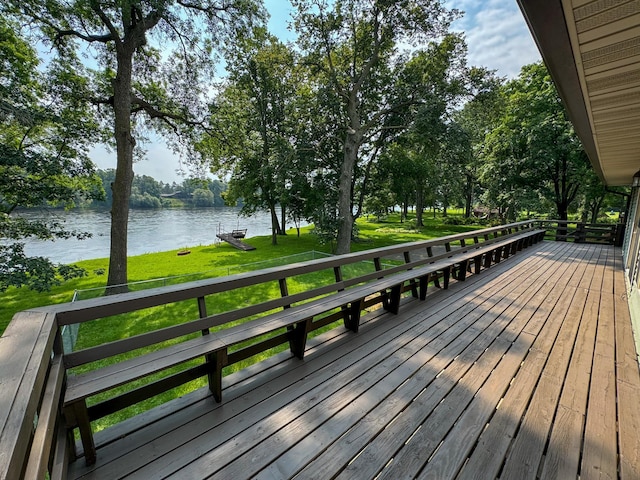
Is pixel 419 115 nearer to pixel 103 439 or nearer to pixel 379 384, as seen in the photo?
pixel 379 384

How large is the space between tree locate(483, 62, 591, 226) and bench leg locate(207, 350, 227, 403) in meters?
13.6

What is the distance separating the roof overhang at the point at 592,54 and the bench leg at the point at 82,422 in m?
2.98

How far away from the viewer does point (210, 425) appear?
1772 mm

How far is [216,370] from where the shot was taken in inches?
76.1

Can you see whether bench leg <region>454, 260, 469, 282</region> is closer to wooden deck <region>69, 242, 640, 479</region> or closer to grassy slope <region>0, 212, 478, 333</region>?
wooden deck <region>69, 242, 640, 479</region>

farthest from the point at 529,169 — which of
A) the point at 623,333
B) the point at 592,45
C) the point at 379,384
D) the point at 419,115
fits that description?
the point at 379,384

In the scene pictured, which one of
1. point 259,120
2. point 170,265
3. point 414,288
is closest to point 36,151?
point 170,265

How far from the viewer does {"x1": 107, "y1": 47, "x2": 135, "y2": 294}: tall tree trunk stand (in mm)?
7238

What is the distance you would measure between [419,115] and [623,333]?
8.00 m

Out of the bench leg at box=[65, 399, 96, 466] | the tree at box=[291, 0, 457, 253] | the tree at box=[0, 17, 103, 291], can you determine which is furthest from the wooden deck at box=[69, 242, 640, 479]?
the tree at box=[291, 0, 457, 253]

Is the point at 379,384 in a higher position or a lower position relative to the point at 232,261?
higher

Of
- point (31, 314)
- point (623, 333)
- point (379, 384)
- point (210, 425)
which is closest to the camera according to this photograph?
point (31, 314)

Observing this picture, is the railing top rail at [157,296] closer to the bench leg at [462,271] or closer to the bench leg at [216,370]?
the bench leg at [216,370]

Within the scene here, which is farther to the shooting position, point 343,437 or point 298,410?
point 298,410
